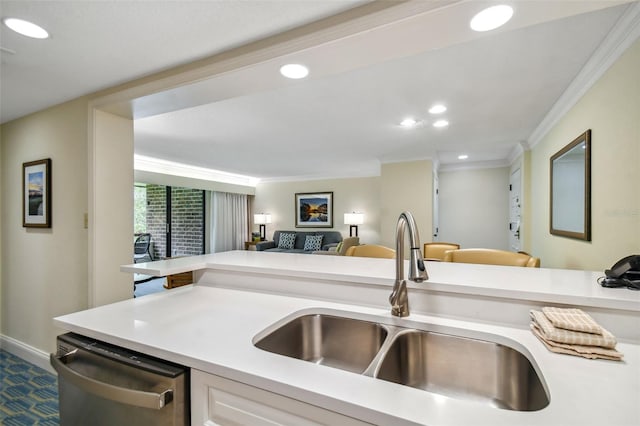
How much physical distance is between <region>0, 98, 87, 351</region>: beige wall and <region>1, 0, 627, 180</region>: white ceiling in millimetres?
203

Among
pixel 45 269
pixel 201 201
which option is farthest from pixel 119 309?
pixel 201 201

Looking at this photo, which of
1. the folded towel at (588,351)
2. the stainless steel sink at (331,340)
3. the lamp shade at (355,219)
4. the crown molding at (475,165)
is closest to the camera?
the folded towel at (588,351)

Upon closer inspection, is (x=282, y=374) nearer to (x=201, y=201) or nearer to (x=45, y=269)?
(x=45, y=269)

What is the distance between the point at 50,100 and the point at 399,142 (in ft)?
12.1

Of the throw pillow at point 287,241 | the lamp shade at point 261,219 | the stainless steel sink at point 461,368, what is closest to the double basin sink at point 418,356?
the stainless steel sink at point 461,368

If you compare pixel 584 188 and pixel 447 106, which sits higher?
pixel 447 106

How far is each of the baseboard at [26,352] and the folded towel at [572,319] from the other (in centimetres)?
337

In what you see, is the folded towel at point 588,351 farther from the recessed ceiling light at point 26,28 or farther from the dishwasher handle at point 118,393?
the recessed ceiling light at point 26,28

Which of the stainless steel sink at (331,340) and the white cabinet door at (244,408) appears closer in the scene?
the white cabinet door at (244,408)

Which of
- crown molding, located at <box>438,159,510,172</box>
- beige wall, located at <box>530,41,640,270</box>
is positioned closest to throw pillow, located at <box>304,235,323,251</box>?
crown molding, located at <box>438,159,510,172</box>

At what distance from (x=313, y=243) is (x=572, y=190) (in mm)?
5040

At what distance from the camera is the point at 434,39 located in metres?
1.30

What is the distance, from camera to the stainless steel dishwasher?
861 millimetres

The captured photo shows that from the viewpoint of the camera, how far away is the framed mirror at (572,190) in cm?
210
